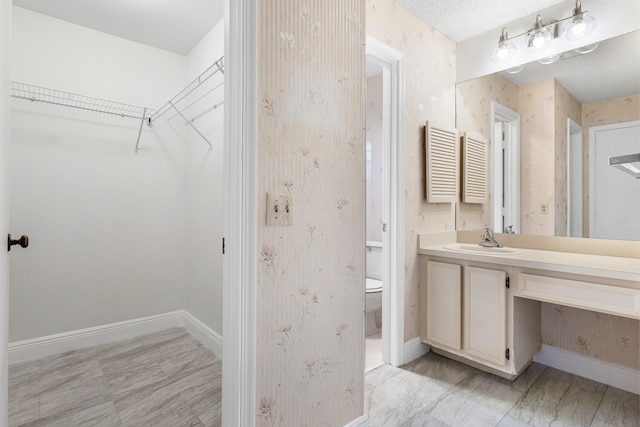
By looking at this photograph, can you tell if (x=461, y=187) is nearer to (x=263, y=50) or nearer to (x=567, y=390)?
(x=567, y=390)

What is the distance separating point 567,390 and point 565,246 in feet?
2.89

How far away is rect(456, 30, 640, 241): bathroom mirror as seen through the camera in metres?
1.93

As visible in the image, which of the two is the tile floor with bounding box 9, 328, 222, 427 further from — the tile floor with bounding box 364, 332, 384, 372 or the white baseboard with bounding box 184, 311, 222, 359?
the tile floor with bounding box 364, 332, 384, 372

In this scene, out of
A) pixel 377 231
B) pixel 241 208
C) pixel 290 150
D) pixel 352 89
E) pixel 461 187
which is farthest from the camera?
pixel 377 231

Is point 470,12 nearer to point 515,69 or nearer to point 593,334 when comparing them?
point 515,69

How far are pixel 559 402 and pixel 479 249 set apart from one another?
96cm

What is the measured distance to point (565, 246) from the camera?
213 cm

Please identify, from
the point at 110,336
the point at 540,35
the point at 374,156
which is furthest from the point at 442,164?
the point at 110,336

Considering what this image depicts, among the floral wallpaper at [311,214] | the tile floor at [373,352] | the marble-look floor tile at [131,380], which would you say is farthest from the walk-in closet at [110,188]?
the tile floor at [373,352]

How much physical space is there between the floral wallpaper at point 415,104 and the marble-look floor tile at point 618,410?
3.48ft

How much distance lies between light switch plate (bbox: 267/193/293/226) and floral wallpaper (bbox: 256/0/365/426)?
0.02 metres

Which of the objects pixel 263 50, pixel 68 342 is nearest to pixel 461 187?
pixel 263 50

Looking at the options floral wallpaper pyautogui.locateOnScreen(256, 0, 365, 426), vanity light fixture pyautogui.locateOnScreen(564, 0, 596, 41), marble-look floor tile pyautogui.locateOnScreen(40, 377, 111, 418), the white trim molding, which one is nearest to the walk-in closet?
the white trim molding

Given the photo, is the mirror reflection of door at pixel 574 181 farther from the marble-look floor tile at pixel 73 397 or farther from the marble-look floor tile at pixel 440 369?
the marble-look floor tile at pixel 73 397
